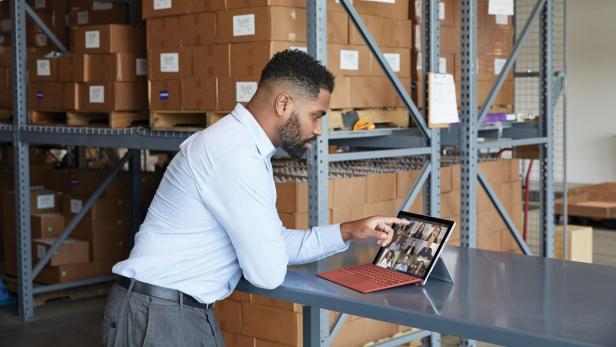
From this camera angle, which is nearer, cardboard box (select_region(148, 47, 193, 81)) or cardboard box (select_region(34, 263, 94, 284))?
cardboard box (select_region(148, 47, 193, 81))

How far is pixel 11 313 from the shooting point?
25.0ft

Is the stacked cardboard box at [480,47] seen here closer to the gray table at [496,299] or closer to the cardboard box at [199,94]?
the cardboard box at [199,94]

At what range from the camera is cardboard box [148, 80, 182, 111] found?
18.4 feet

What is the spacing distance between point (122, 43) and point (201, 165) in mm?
3727

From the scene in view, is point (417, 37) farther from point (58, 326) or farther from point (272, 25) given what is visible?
point (58, 326)

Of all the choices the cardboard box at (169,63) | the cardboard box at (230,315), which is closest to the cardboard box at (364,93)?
the cardboard box at (169,63)

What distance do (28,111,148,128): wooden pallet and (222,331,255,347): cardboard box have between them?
1794mm

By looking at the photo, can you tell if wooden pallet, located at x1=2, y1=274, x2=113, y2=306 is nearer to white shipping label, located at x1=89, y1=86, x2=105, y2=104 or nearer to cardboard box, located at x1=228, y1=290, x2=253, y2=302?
white shipping label, located at x1=89, y1=86, x2=105, y2=104

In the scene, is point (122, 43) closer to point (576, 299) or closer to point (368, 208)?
point (368, 208)

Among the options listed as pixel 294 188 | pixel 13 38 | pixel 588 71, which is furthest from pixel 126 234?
pixel 588 71

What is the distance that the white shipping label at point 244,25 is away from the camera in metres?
4.94

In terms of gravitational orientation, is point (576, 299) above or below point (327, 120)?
below

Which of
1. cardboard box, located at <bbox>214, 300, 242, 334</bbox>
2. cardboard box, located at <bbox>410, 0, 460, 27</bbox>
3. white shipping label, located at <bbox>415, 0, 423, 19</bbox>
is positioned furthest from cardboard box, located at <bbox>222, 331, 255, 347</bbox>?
cardboard box, located at <bbox>410, 0, 460, 27</bbox>

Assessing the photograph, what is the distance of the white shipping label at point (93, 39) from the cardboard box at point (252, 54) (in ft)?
5.66
